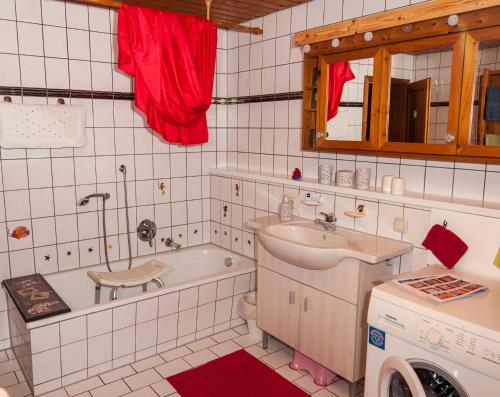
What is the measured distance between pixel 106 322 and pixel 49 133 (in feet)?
3.88

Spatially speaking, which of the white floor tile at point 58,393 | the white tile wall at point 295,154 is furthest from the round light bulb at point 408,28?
the white floor tile at point 58,393

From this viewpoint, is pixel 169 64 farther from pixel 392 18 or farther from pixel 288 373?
pixel 288 373

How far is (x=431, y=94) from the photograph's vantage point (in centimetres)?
211

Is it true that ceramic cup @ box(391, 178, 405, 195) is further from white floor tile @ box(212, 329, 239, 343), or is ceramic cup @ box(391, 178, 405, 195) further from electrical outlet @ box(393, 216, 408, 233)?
white floor tile @ box(212, 329, 239, 343)

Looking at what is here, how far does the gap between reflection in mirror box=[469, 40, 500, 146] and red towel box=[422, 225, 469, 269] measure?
42 centimetres

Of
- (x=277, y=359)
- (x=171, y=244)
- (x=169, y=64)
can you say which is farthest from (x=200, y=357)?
(x=169, y=64)

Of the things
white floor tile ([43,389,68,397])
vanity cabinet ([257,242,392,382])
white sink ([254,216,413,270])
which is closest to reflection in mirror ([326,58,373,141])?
white sink ([254,216,413,270])

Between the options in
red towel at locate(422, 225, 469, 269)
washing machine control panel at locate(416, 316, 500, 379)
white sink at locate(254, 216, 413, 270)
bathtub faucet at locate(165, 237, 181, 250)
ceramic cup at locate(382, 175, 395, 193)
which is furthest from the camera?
bathtub faucet at locate(165, 237, 181, 250)

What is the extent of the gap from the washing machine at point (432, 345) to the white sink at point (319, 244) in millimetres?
361

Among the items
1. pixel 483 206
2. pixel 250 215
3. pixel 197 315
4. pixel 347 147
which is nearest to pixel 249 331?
pixel 197 315

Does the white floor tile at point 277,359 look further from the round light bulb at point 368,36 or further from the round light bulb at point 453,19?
the round light bulb at point 453,19

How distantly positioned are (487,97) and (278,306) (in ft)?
5.04

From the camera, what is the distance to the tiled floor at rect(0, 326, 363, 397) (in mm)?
2365

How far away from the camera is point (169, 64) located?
107 inches
